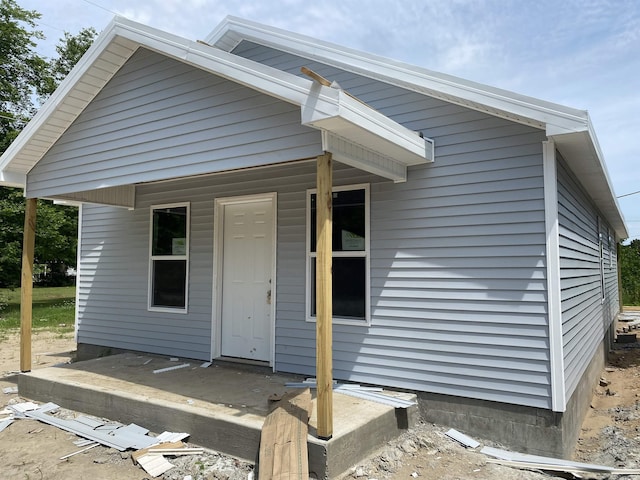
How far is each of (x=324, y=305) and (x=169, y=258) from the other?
3.93m

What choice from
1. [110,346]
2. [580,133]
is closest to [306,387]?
[580,133]

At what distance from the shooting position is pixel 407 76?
15.4 ft

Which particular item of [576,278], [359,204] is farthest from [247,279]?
[576,278]

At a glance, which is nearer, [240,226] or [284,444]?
[284,444]

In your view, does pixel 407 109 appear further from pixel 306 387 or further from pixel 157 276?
pixel 157 276

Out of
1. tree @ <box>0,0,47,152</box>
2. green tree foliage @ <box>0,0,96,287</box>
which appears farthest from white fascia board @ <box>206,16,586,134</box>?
tree @ <box>0,0,47,152</box>

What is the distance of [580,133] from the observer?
12.2ft

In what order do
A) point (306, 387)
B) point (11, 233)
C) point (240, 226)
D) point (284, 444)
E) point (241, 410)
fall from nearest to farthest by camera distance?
1. point (284, 444)
2. point (241, 410)
3. point (306, 387)
4. point (240, 226)
5. point (11, 233)

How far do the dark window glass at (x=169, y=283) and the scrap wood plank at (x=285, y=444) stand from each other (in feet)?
10.3

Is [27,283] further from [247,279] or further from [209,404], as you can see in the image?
[209,404]

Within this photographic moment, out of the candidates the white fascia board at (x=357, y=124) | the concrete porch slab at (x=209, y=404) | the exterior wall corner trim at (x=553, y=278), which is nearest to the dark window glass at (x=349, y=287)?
the concrete porch slab at (x=209, y=404)

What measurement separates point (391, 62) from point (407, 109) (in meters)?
0.53

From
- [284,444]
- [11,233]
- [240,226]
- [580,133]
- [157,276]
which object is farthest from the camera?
[11,233]

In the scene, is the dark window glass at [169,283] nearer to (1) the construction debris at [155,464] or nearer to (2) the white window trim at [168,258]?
(2) the white window trim at [168,258]
